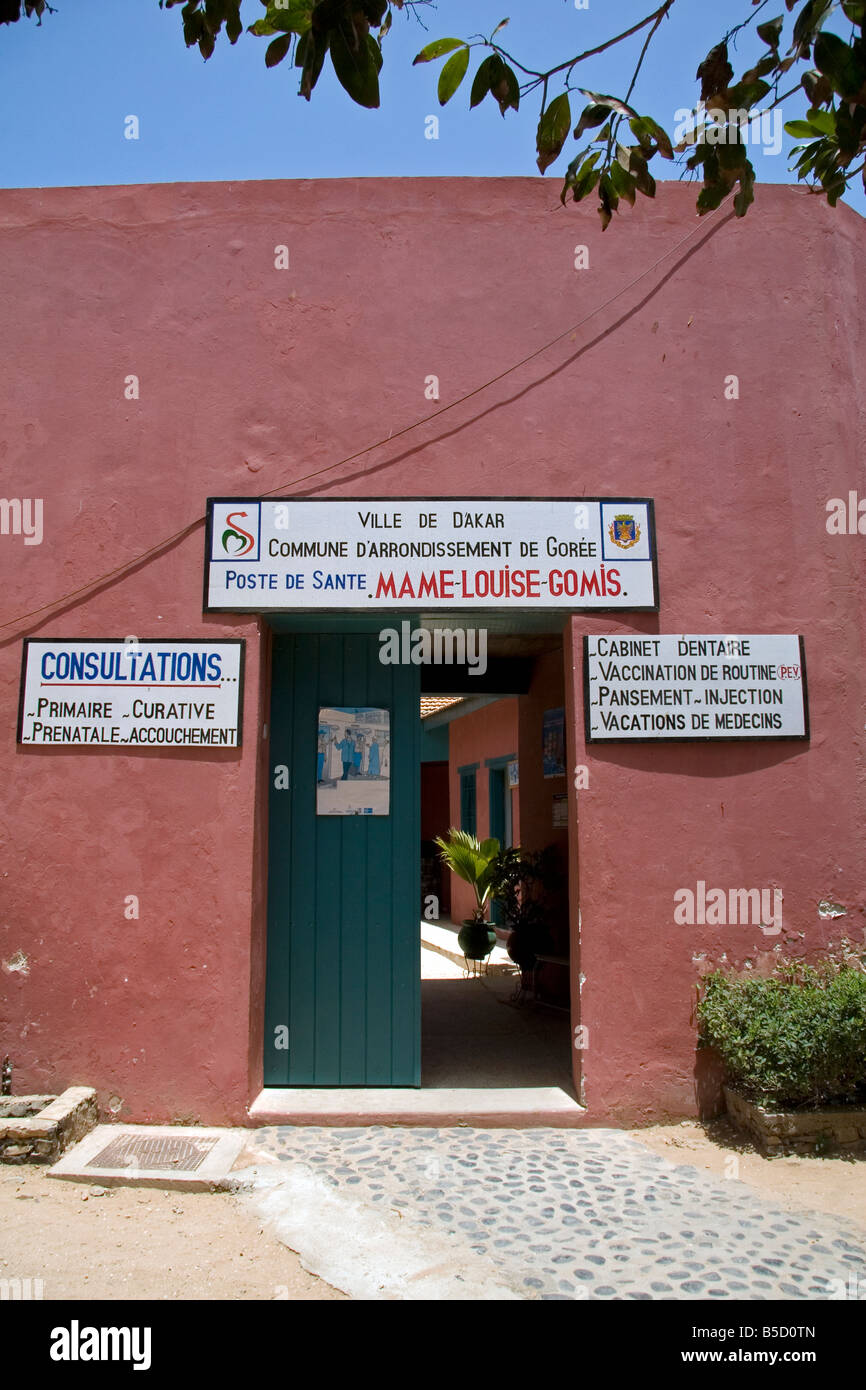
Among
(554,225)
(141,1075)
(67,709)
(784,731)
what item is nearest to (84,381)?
(67,709)

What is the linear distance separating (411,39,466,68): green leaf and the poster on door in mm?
3849

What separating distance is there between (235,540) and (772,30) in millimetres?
3720

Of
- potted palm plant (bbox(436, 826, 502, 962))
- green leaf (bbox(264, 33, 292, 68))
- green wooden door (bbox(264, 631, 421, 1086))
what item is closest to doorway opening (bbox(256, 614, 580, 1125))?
green wooden door (bbox(264, 631, 421, 1086))

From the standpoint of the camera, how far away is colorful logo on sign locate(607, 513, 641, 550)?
221 inches

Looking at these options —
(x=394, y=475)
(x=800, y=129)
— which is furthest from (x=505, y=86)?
(x=394, y=475)

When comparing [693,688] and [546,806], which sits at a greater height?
[693,688]

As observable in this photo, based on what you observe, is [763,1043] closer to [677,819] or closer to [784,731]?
[677,819]

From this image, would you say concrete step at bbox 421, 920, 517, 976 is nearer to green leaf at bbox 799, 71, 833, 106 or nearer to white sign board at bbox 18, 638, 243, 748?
white sign board at bbox 18, 638, 243, 748

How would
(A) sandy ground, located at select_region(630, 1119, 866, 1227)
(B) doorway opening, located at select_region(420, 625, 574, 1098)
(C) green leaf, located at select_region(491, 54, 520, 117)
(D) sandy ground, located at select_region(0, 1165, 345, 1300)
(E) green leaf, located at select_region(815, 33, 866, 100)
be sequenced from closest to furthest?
(E) green leaf, located at select_region(815, 33, 866, 100), (C) green leaf, located at select_region(491, 54, 520, 117), (D) sandy ground, located at select_region(0, 1165, 345, 1300), (A) sandy ground, located at select_region(630, 1119, 866, 1227), (B) doorway opening, located at select_region(420, 625, 574, 1098)

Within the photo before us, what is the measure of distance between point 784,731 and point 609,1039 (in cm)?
203

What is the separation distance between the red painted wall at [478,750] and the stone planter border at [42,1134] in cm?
837

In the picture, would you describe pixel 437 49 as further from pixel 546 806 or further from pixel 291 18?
pixel 546 806

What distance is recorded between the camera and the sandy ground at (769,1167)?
4.31 metres

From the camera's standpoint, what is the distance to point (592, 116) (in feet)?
9.49
